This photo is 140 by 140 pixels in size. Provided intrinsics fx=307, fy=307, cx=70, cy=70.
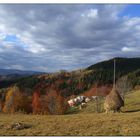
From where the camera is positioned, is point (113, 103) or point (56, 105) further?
point (56, 105)

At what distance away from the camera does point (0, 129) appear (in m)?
20.1

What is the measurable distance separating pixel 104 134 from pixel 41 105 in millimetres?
77030

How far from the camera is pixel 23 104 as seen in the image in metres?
88.2

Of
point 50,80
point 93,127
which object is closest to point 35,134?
point 93,127

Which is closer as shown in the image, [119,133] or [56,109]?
[119,133]

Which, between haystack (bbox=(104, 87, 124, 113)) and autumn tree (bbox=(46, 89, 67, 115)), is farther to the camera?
autumn tree (bbox=(46, 89, 67, 115))

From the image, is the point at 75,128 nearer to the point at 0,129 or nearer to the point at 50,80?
the point at 0,129

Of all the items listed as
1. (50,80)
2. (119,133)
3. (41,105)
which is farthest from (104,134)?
(50,80)

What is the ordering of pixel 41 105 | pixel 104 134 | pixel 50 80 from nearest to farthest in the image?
pixel 104 134 → pixel 41 105 → pixel 50 80

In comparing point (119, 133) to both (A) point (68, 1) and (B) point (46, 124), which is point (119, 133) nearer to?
(B) point (46, 124)

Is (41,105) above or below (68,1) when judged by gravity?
below

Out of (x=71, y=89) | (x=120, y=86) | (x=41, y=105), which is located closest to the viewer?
(x=120, y=86)

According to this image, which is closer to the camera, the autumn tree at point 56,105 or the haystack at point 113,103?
the haystack at point 113,103

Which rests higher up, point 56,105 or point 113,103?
point 113,103
